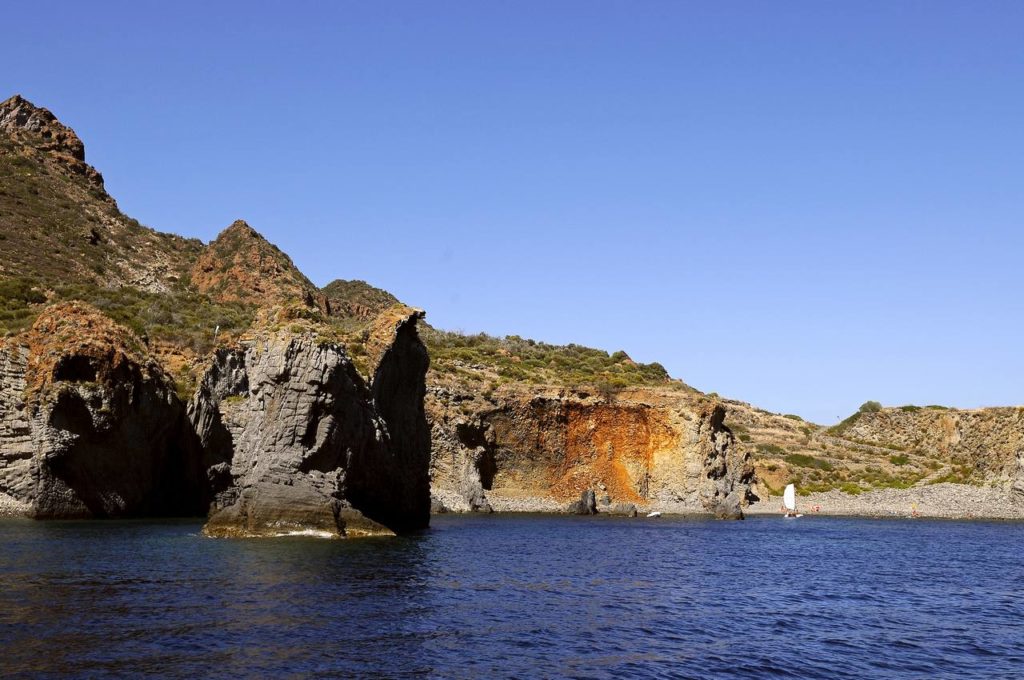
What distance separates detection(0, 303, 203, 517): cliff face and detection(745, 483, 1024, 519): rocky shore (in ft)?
222

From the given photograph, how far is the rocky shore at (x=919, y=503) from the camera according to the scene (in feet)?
324

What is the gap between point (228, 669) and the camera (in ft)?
65.3

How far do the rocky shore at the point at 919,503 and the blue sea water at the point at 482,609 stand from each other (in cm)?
5199

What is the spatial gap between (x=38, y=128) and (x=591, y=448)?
111 meters

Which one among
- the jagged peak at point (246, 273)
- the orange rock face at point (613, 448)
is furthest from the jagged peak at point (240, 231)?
the orange rock face at point (613, 448)

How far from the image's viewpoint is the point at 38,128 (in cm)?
14362

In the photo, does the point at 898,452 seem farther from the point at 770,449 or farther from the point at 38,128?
the point at 38,128

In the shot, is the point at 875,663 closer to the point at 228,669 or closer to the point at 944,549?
the point at 228,669

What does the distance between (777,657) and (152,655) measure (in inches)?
651

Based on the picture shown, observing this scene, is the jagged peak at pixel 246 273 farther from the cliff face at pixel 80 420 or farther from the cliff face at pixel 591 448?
the cliff face at pixel 80 420

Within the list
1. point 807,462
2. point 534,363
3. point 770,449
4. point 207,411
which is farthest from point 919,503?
point 207,411

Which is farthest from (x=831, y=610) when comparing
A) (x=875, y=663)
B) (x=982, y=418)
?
(x=982, y=418)

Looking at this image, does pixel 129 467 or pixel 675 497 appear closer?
pixel 129 467

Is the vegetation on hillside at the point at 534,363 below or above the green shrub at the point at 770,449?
above
